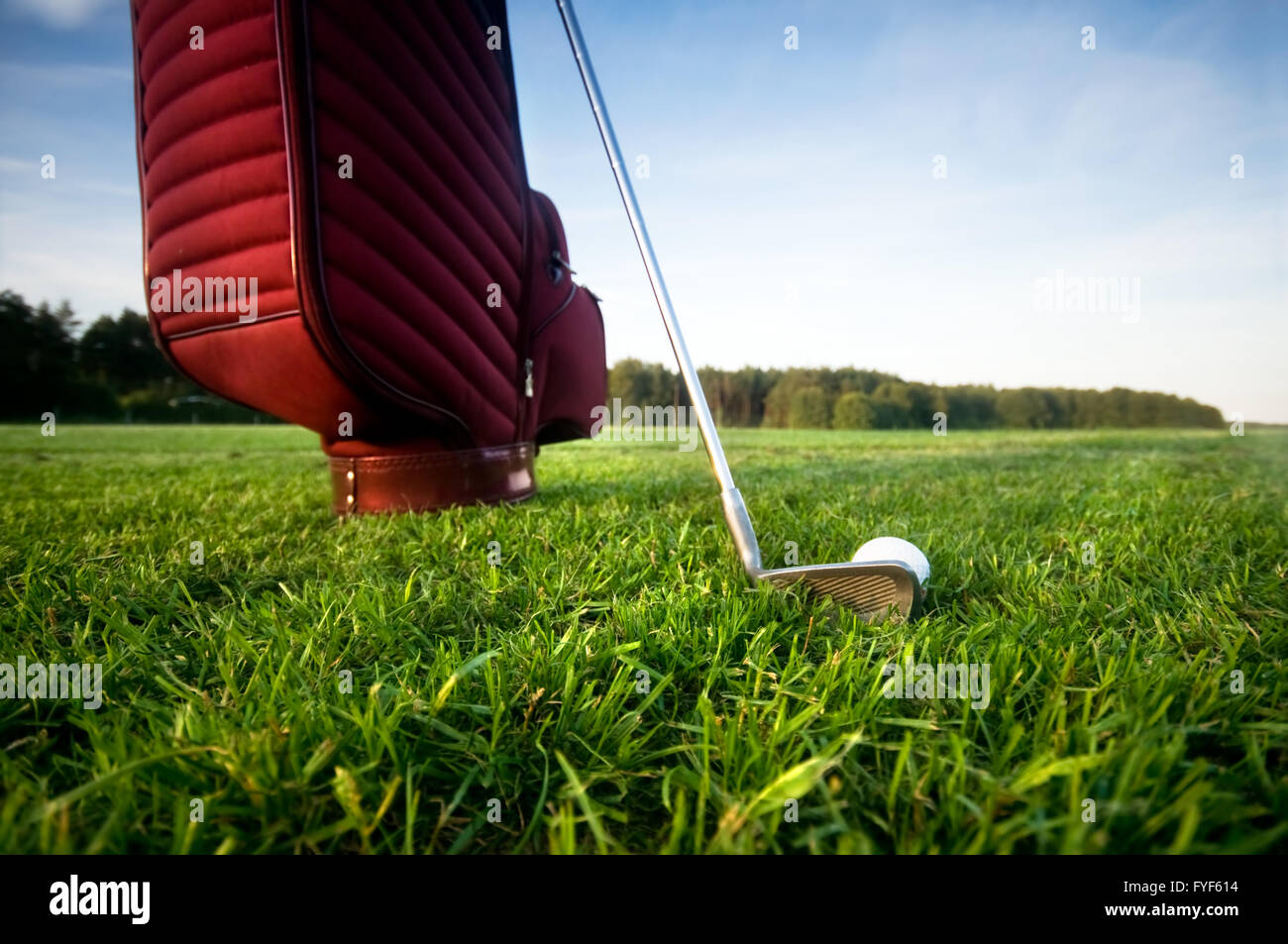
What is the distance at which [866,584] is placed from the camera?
129cm

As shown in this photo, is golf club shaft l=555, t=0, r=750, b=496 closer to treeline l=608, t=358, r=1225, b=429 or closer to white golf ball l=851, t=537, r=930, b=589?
white golf ball l=851, t=537, r=930, b=589

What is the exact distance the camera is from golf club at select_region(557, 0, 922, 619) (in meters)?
1.26

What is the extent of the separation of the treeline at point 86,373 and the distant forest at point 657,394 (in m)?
0.06

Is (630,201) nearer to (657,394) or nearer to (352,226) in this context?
(352,226)

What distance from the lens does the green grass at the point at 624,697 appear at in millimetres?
674

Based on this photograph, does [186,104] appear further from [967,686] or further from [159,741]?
[967,686]

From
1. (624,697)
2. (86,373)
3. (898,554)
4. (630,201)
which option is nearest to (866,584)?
(898,554)

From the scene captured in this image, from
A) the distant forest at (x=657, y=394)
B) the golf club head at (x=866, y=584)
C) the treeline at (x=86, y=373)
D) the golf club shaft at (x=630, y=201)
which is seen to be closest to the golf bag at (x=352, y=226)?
the golf club shaft at (x=630, y=201)

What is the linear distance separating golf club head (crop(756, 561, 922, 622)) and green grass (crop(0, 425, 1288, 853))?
5 cm

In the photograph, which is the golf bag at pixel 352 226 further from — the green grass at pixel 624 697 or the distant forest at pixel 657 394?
the distant forest at pixel 657 394

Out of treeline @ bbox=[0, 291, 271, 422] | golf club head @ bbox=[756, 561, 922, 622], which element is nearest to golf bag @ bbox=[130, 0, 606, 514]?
golf club head @ bbox=[756, 561, 922, 622]
